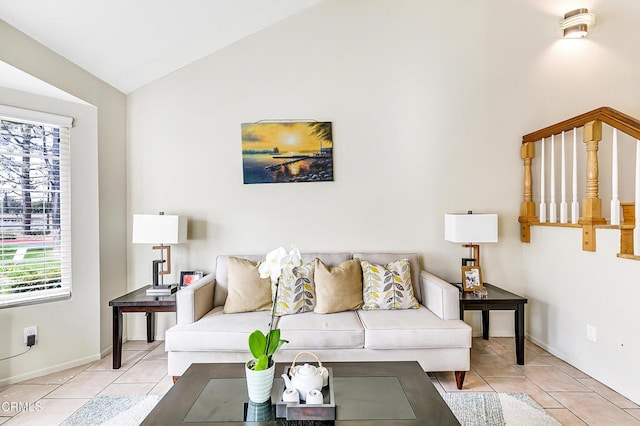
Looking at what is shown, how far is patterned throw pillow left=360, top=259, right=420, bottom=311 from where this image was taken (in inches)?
113

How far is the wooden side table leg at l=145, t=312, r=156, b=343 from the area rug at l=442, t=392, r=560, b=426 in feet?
8.72

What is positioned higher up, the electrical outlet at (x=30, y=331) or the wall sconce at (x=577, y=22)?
the wall sconce at (x=577, y=22)

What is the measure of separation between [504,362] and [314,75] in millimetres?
3069

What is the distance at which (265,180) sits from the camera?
3.43 metres

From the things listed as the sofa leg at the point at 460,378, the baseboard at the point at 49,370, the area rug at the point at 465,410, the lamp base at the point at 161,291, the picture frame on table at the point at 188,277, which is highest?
the picture frame on table at the point at 188,277

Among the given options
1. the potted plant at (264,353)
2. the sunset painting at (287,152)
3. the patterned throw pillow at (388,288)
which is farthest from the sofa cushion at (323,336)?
the sunset painting at (287,152)

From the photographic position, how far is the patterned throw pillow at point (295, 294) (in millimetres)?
2811

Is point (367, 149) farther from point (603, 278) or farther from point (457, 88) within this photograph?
point (603, 278)

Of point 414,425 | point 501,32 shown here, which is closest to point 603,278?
point 414,425

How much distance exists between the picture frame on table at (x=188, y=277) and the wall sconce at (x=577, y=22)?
4.19 m

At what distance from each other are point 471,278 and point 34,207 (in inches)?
144

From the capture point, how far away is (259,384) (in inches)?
59.9

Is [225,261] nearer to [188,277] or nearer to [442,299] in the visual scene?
[188,277]

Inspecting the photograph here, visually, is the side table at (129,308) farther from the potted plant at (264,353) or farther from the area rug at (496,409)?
the area rug at (496,409)
